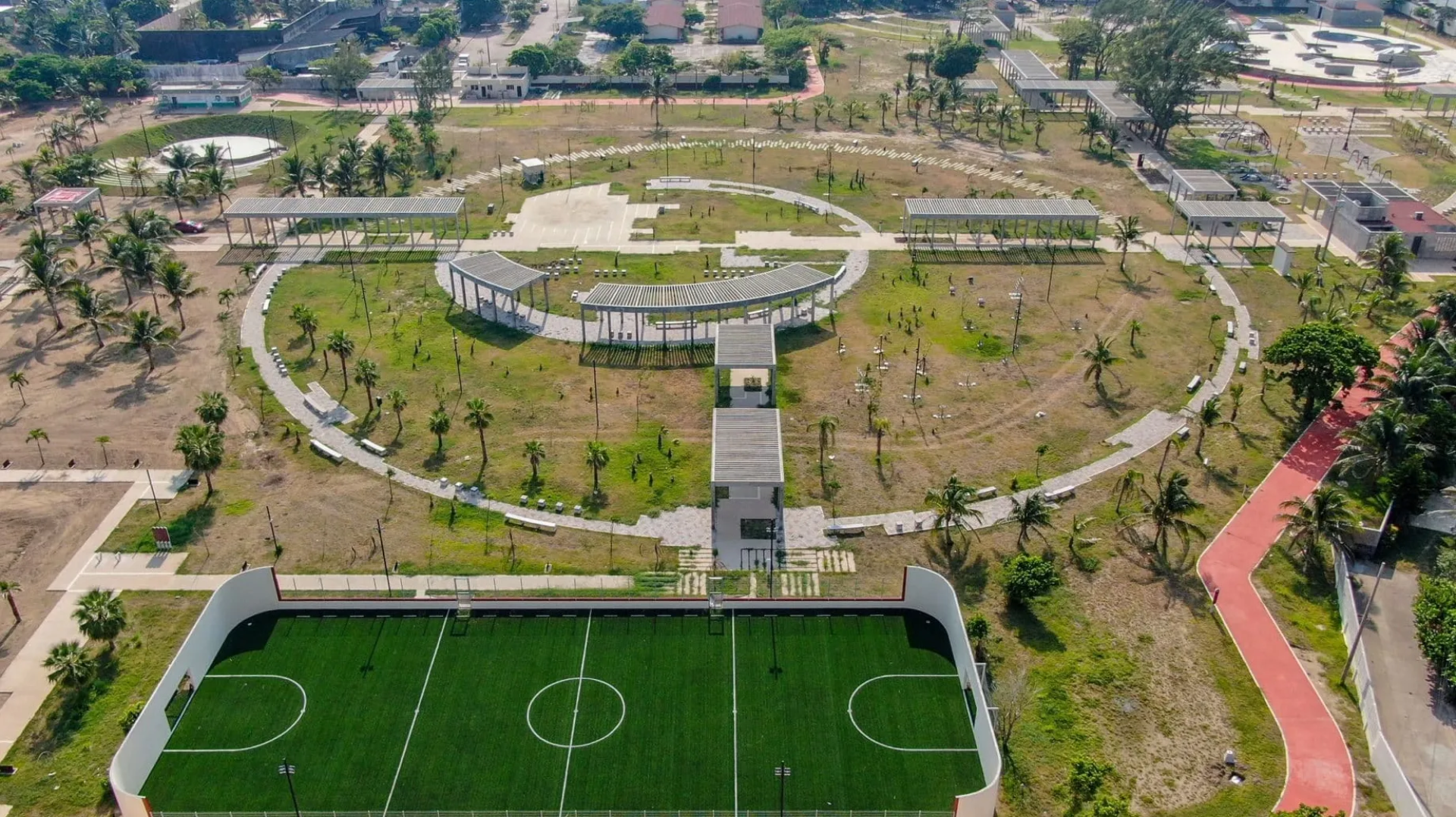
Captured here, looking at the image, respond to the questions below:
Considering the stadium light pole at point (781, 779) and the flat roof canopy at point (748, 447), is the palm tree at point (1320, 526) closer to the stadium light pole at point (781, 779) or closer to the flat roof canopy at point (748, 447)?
the flat roof canopy at point (748, 447)

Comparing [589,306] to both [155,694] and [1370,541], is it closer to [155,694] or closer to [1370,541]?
[155,694]

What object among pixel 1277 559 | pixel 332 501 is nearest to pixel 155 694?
pixel 332 501

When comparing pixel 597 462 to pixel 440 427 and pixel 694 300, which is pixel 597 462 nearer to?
pixel 440 427

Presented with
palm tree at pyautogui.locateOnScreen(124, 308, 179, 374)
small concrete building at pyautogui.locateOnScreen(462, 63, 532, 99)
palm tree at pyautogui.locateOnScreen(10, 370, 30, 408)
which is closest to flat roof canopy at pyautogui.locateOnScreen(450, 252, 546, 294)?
palm tree at pyautogui.locateOnScreen(124, 308, 179, 374)

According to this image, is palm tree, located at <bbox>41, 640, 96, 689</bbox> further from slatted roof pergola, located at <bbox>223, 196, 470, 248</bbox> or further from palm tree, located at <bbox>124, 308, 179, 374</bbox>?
slatted roof pergola, located at <bbox>223, 196, 470, 248</bbox>

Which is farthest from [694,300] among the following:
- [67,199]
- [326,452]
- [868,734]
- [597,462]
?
[67,199]

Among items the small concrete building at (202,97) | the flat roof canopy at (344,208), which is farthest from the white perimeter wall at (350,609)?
the small concrete building at (202,97)
